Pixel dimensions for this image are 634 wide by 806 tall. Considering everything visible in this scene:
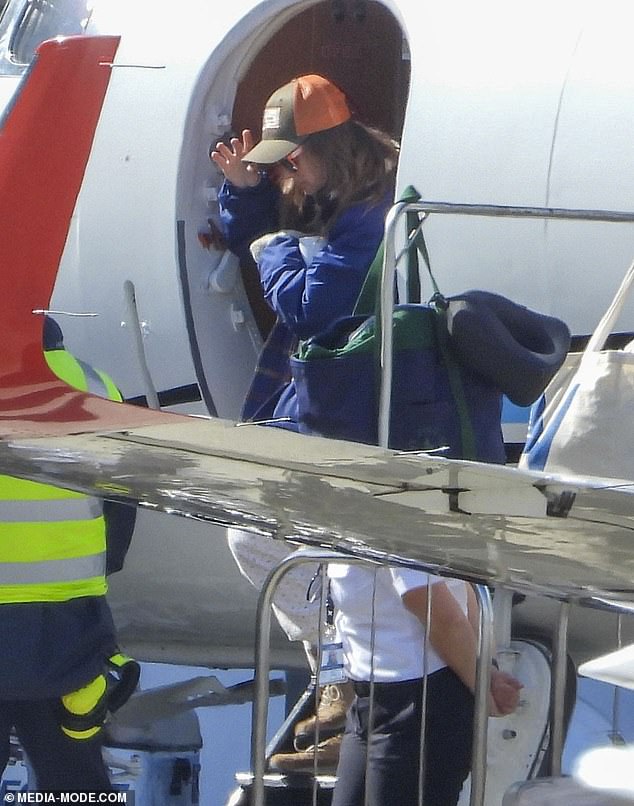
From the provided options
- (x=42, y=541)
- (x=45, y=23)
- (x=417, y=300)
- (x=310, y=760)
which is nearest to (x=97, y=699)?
(x=42, y=541)

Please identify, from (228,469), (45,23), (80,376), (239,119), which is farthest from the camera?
(45,23)

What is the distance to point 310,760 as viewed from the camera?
409 cm

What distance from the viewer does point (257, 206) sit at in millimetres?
4652

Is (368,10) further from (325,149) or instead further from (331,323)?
(331,323)

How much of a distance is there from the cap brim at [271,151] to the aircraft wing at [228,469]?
62 centimetres

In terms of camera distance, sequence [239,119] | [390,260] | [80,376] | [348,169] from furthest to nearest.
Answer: [239,119] < [80,376] < [348,169] < [390,260]

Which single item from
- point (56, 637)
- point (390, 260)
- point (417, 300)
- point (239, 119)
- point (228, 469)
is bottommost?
point (56, 637)

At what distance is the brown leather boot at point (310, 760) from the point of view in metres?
4.09

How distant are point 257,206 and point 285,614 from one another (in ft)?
4.05

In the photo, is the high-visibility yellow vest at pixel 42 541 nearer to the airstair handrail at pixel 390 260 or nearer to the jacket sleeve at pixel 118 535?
the jacket sleeve at pixel 118 535

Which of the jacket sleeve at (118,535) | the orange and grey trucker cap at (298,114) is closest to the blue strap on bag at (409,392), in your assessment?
the orange and grey trucker cap at (298,114)

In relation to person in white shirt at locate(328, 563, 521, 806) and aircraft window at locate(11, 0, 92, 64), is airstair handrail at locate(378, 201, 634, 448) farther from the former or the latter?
aircraft window at locate(11, 0, 92, 64)

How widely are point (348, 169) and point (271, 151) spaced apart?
248mm

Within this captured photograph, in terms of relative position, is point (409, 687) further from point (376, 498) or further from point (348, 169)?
point (348, 169)
